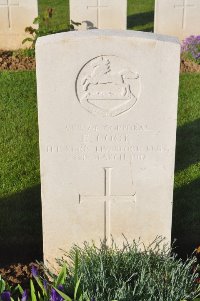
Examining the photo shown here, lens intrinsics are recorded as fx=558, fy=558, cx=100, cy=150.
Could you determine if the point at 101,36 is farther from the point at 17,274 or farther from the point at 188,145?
the point at 188,145

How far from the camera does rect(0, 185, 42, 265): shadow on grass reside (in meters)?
4.32

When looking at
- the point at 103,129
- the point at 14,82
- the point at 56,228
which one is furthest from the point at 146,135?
the point at 14,82

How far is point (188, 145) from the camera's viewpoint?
20.4ft

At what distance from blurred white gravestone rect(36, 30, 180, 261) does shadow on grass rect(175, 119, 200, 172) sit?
1.97 metres

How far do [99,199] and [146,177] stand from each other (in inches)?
14.1

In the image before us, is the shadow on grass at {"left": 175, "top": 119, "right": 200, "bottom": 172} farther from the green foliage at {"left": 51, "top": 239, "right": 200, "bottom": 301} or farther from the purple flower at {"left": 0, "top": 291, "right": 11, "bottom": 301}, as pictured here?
the purple flower at {"left": 0, "top": 291, "right": 11, "bottom": 301}

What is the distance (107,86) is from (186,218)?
1881mm

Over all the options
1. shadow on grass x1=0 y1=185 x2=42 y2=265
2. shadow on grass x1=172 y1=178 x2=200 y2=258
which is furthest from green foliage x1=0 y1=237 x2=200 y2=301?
shadow on grass x1=172 y1=178 x2=200 y2=258

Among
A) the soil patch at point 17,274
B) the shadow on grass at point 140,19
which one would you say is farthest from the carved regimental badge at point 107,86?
the shadow on grass at point 140,19

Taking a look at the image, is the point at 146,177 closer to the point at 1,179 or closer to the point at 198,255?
the point at 198,255

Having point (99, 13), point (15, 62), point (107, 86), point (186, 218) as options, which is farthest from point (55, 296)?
point (99, 13)

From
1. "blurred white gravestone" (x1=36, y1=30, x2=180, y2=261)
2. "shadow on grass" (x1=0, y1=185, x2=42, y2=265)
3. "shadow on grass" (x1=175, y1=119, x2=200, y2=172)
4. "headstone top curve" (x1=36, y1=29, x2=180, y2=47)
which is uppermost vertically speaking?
"headstone top curve" (x1=36, y1=29, x2=180, y2=47)

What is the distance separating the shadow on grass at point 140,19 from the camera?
11750 mm

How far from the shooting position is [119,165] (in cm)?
365
